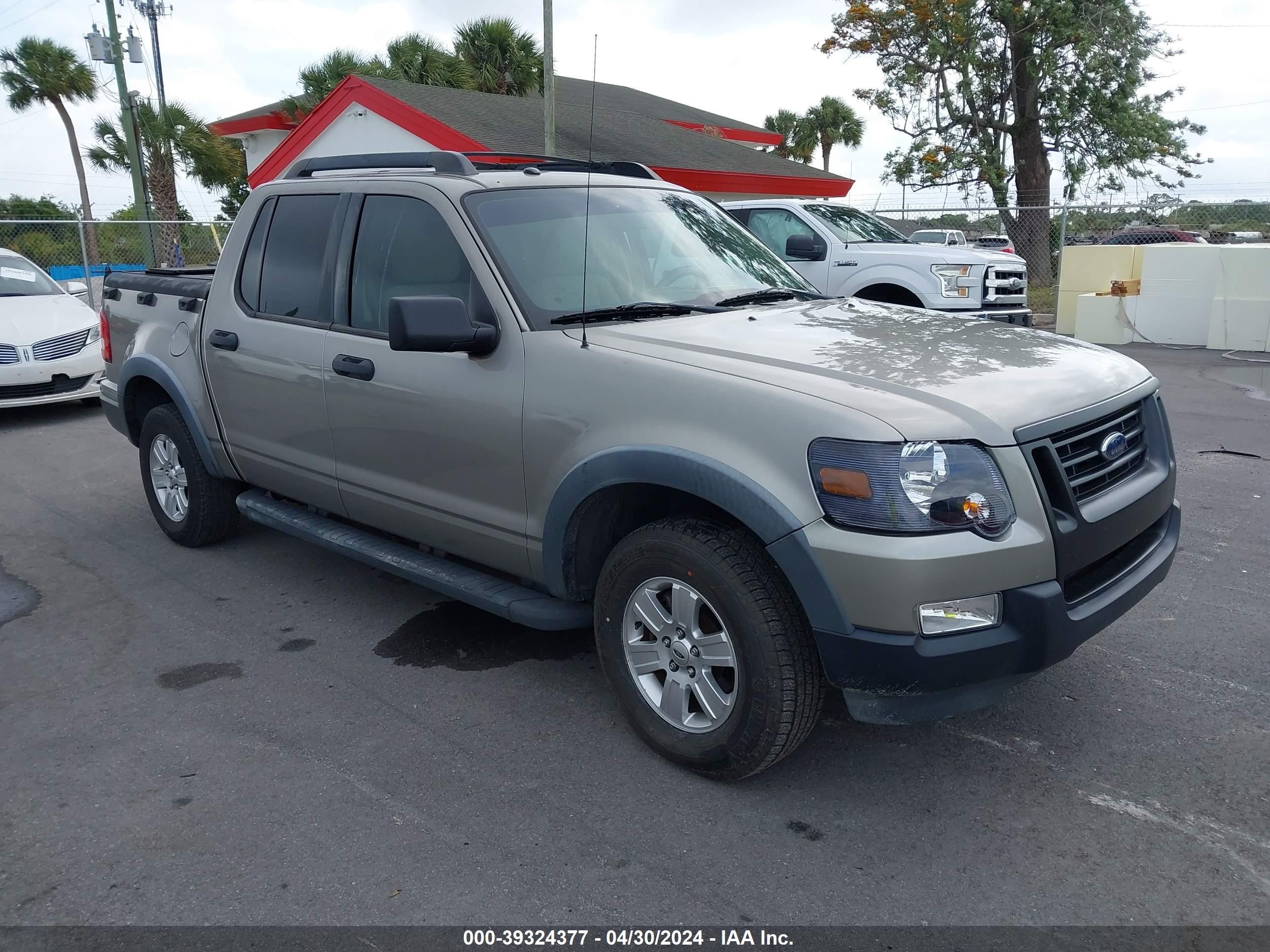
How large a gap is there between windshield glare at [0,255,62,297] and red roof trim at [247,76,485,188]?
890cm

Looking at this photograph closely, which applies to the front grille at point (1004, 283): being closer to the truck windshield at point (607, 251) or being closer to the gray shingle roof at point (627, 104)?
the truck windshield at point (607, 251)

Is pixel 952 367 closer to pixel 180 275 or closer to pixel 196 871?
pixel 196 871

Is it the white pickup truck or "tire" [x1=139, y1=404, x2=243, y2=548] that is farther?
the white pickup truck

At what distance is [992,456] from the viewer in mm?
2840

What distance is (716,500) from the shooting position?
9.88 feet

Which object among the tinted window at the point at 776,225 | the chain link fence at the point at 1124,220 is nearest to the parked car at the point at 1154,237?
the chain link fence at the point at 1124,220

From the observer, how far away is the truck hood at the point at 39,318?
9.55m

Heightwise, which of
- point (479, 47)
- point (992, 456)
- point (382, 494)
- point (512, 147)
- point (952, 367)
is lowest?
point (382, 494)

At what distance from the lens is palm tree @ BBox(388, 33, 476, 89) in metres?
28.5

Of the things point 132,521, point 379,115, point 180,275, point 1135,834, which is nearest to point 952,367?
point 1135,834

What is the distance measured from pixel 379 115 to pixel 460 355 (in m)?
18.4

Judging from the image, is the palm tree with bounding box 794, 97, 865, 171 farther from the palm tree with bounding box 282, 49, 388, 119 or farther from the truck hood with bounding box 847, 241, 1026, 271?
the truck hood with bounding box 847, 241, 1026, 271

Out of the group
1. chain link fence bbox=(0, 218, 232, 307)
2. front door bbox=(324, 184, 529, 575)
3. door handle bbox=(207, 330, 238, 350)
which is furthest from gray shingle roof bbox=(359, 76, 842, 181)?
front door bbox=(324, 184, 529, 575)

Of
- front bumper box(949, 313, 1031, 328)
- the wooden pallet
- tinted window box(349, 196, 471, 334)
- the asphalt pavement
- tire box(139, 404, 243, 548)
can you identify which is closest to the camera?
the asphalt pavement
